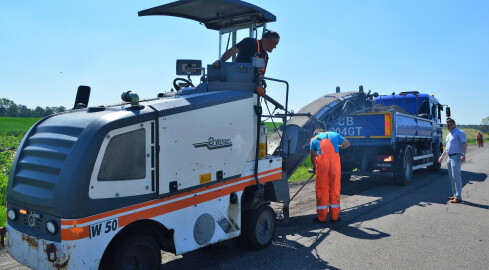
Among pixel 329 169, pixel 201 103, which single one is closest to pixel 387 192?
pixel 329 169

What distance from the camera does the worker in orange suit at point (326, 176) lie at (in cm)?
639

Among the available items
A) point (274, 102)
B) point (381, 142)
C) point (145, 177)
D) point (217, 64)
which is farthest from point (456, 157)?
point (145, 177)

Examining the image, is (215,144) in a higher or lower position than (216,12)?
lower

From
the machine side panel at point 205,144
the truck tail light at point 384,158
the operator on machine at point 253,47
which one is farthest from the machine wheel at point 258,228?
the truck tail light at point 384,158

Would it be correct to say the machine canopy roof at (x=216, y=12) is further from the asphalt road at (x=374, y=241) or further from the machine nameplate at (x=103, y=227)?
the asphalt road at (x=374, y=241)

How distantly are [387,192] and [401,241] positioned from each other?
4.22 meters

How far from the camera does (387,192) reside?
9.37 metres

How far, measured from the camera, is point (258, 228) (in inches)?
195

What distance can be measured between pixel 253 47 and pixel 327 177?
261 centimetres

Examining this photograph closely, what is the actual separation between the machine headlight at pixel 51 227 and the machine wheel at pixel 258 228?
2.42 meters

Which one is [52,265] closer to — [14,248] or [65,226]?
[65,226]

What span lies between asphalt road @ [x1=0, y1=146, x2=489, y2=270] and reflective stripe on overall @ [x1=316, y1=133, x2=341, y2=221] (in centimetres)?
31

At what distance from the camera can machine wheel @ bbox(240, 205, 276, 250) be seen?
485cm

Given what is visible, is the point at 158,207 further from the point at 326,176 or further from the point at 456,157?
the point at 456,157
